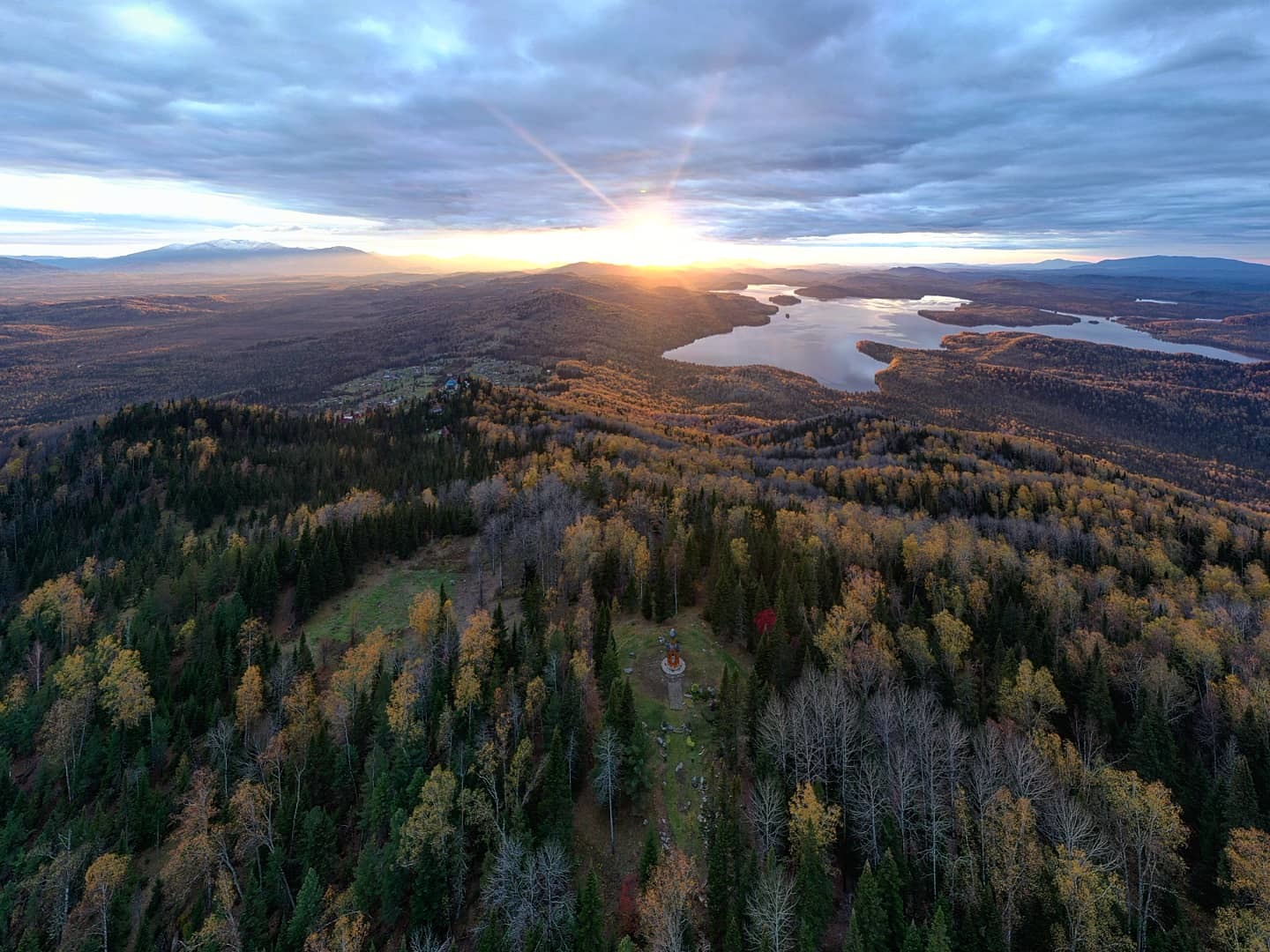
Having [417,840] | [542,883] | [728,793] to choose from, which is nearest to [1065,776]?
[728,793]

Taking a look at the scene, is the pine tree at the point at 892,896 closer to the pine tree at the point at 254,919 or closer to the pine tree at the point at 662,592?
the pine tree at the point at 662,592

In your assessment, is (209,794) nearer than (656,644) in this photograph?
Yes

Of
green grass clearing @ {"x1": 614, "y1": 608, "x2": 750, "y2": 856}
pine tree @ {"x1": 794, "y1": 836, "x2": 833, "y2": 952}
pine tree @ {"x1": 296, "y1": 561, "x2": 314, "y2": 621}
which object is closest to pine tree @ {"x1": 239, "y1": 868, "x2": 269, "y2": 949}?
green grass clearing @ {"x1": 614, "y1": 608, "x2": 750, "y2": 856}

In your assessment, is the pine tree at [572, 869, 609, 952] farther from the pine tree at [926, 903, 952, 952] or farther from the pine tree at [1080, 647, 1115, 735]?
the pine tree at [1080, 647, 1115, 735]

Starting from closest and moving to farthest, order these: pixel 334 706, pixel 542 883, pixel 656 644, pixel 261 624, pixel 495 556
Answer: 1. pixel 542 883
2. pixel 334 706
3. pixel 656 644
4. pixel 261 624
5. pixel 495 556

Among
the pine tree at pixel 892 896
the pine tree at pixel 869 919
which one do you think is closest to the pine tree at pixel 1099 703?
the pine tree at pixel 892 896

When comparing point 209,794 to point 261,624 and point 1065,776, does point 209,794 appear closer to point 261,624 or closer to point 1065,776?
point 261,624

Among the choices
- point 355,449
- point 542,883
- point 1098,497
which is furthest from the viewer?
point 355,449

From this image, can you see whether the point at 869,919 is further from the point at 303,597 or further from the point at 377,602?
the point at 303,597
